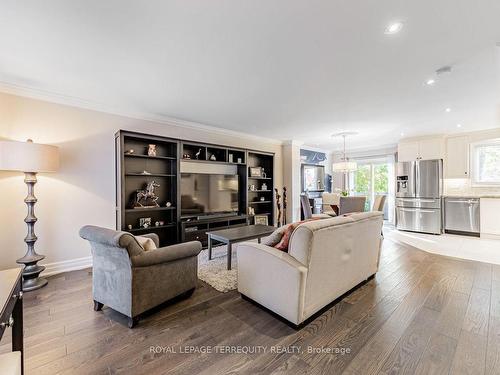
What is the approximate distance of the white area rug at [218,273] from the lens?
269 centimetres

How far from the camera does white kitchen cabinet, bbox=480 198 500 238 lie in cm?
482

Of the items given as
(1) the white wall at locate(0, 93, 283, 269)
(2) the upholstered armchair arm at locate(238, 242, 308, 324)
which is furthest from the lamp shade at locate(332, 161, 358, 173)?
(1) the white wall at locate(0, 93, 283, 269)

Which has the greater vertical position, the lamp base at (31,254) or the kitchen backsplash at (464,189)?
the kitchen backsplash at (464,189)

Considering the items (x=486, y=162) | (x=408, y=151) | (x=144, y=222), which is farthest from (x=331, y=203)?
(x=144, y=222)

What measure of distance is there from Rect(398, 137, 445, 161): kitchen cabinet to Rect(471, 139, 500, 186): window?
2.07 ft

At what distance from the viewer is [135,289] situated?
6.25 feet

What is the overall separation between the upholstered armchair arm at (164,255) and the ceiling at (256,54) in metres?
1.88

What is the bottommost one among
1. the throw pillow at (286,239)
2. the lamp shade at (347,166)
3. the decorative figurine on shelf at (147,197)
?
the throw pillow at (286,239)

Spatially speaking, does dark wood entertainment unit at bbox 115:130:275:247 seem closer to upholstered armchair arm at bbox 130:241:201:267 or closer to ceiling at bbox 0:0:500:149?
ceiling at bbox 0:0:500:149

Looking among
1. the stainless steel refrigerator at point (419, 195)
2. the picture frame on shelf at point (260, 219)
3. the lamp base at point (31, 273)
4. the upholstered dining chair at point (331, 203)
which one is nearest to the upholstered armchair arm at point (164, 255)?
the lamp base at point (31, 273)

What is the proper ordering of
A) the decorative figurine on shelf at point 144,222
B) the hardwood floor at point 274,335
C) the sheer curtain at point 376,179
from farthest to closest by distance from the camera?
1. the sheer curtain at point 376,179
2. the decorative figurine on shelf at point 144,222
3. the hardwood floor at point 274,335

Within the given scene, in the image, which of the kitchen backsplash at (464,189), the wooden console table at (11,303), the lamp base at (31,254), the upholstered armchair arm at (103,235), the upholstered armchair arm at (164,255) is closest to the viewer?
the wooden console table at (11,303)

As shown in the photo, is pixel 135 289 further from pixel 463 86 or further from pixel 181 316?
pixel 463 86

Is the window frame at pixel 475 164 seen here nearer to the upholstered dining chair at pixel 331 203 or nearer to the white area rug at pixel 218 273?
the upholstered dining chair at pixel 331 203
